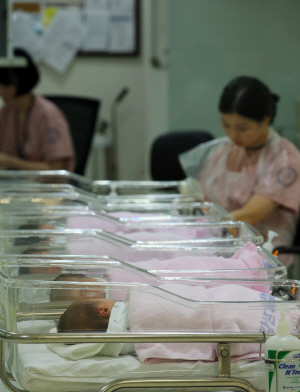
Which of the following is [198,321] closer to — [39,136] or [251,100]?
[251,100]

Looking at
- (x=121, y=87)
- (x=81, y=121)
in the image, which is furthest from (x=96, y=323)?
(x=121, y=87)

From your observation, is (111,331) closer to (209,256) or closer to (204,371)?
(204,371)

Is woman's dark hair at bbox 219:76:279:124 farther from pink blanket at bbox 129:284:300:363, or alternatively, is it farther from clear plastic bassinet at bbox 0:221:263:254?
pink blanket at bbox 129:284:300:363

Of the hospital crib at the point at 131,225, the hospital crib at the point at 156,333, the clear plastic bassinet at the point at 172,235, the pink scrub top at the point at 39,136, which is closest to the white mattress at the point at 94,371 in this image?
the hospital crib at the point at 156,333

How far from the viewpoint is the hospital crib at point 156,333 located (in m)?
0.77

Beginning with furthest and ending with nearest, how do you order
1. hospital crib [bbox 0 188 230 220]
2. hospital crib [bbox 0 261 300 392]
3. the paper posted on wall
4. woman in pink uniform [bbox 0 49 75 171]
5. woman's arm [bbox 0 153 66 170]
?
the paper posted on wall, woman in pink uniform [bbox 0 49 75 171], woman's arm [bbox 0 153 66 170], hospital crib [bbox 0 188 230 220], hospital crib [bbox 0 261 300 392]

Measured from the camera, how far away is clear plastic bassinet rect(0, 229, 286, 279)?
3.31 ft

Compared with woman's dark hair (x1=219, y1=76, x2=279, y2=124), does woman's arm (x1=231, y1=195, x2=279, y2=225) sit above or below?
below

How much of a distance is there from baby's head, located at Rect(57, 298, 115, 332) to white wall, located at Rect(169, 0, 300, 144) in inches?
49.0

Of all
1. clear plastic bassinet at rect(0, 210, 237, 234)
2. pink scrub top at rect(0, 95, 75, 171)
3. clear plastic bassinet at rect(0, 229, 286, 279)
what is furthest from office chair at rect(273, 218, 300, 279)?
pink scrub top at rect(0, 95, 75, 171)

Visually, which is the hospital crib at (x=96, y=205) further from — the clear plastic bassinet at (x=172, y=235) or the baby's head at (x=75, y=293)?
the baby's head at (x=75, y=293)

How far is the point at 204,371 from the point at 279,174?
3.67 feet

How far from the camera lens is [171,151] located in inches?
98.0

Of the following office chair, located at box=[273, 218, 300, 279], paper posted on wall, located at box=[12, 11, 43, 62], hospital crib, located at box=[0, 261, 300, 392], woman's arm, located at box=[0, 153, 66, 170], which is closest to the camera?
hospital crib, located at box=[0, 261, 300, 392]
